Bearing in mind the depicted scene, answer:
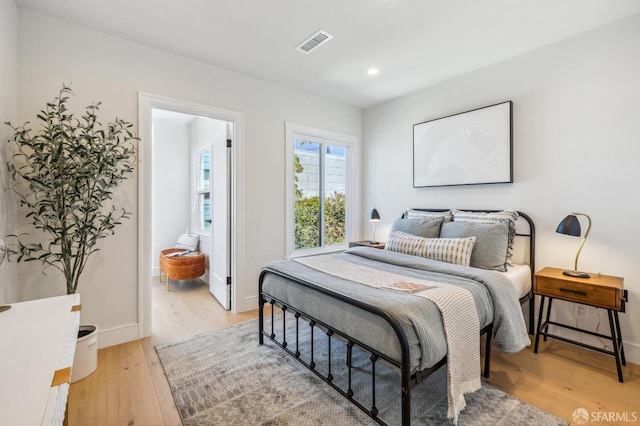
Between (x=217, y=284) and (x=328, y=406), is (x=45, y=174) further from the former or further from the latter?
(x=328, y=406)

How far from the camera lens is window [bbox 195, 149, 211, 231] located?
4.72m

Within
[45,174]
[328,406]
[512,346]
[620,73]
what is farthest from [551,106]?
[45,174]

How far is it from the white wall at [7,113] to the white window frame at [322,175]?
8.07ft

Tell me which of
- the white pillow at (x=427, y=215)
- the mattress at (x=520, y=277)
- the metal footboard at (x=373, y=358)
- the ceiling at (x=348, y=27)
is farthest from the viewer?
the white pillow at (x=427, y=215)

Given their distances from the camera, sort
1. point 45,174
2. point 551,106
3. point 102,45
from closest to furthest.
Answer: point 45,174
point 102,45
point 551,106

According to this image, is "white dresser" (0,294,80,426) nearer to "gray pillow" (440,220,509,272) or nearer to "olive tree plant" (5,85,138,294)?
"olive tree plant" (5,85,138,294)

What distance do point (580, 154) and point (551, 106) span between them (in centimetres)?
53

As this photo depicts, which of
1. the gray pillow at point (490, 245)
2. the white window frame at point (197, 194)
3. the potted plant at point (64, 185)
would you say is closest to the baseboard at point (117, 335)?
the potted plant at point (64, 185)

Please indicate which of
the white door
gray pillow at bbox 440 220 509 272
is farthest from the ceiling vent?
gray pillow at bbox 440 220 509 272

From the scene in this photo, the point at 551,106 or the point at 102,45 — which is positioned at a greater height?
the point at 102,45

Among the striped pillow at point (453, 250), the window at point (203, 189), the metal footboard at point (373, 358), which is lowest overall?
the metal footboard at point (373, 358)

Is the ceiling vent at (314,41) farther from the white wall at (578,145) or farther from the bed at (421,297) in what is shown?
the bed at (421,297)

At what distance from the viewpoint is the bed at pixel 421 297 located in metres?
1.52

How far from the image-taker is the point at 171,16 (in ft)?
7.82
